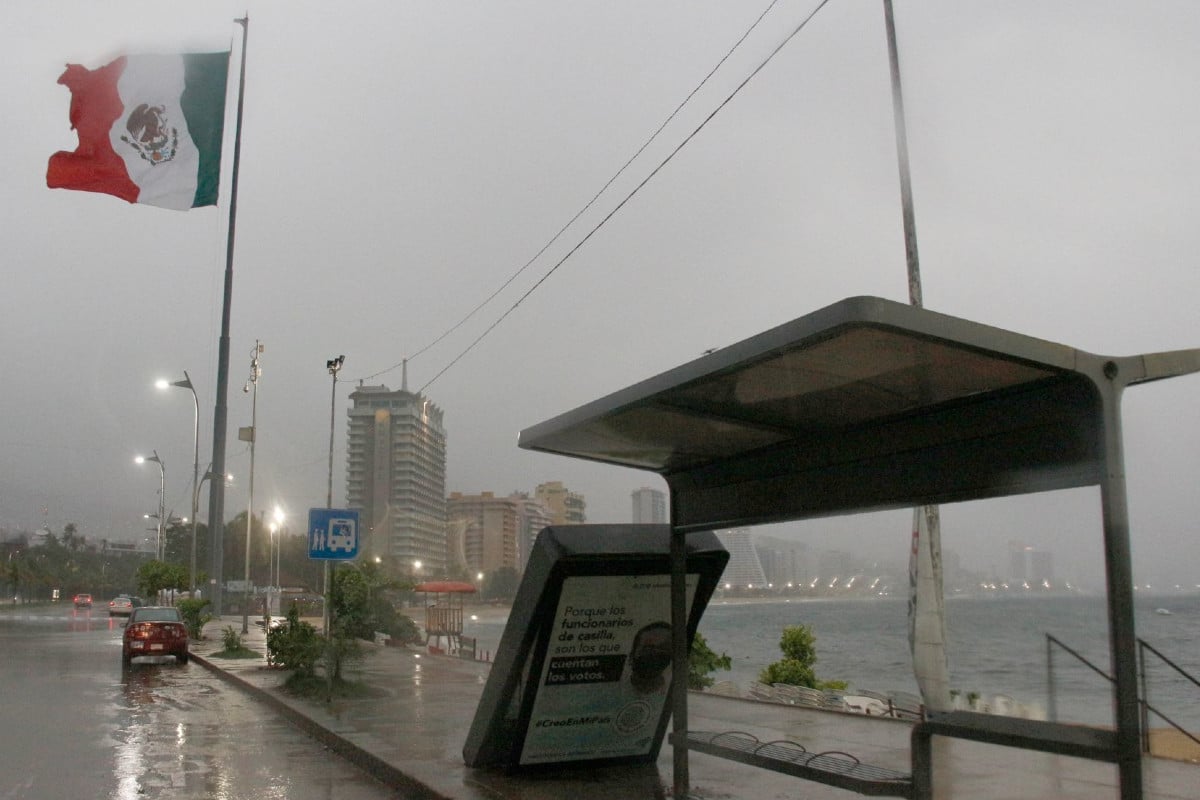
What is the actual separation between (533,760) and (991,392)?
517 centimetres

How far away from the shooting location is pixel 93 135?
2306cm

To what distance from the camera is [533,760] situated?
333 inches

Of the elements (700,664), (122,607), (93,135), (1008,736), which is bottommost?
(122,607)

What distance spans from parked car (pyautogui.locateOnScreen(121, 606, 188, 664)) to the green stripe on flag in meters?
10.4

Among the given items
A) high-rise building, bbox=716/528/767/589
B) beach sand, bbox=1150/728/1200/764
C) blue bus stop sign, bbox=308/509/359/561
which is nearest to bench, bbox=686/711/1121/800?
high-rise building, bbox=716/528/767/589

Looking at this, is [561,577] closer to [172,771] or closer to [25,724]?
[172,771]

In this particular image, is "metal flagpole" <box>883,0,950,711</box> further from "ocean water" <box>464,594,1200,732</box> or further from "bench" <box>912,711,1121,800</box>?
"bench" <box>912,711,1121,800</box>

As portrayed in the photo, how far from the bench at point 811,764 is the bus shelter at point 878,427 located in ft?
1.19

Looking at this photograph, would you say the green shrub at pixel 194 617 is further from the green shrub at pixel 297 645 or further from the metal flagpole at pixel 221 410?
the green shrub at pixel 297 645

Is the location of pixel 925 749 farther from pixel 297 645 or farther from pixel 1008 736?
pixel 297 645

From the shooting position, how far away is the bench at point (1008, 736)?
434 cm

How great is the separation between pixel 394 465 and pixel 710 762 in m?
32.4

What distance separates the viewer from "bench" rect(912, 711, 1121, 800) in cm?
434

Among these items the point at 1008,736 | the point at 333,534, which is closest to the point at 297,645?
the point at 333,534
